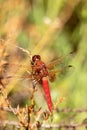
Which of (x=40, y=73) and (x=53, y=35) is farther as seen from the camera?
(x=53, y=35)

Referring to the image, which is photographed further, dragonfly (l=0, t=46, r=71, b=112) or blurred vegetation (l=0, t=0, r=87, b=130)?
blurred vegetation (l=0, t=0, r=87, b=130)

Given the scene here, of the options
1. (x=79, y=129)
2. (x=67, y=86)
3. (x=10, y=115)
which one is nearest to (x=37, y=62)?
(x=79, y=129)

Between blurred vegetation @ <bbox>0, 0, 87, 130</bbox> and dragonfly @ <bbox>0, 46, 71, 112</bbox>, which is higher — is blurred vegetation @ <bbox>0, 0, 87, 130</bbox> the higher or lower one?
the higher one

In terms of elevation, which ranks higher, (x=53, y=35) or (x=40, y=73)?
(x=53, y=35)

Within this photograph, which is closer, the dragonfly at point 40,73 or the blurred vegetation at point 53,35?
the dragonfly at point 40,73

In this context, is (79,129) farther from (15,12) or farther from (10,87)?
(15,12)

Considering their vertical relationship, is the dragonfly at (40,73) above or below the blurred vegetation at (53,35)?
below

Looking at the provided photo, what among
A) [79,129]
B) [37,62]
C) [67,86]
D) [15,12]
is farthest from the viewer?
[15,12]

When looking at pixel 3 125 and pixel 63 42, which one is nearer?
pixel 3 125
